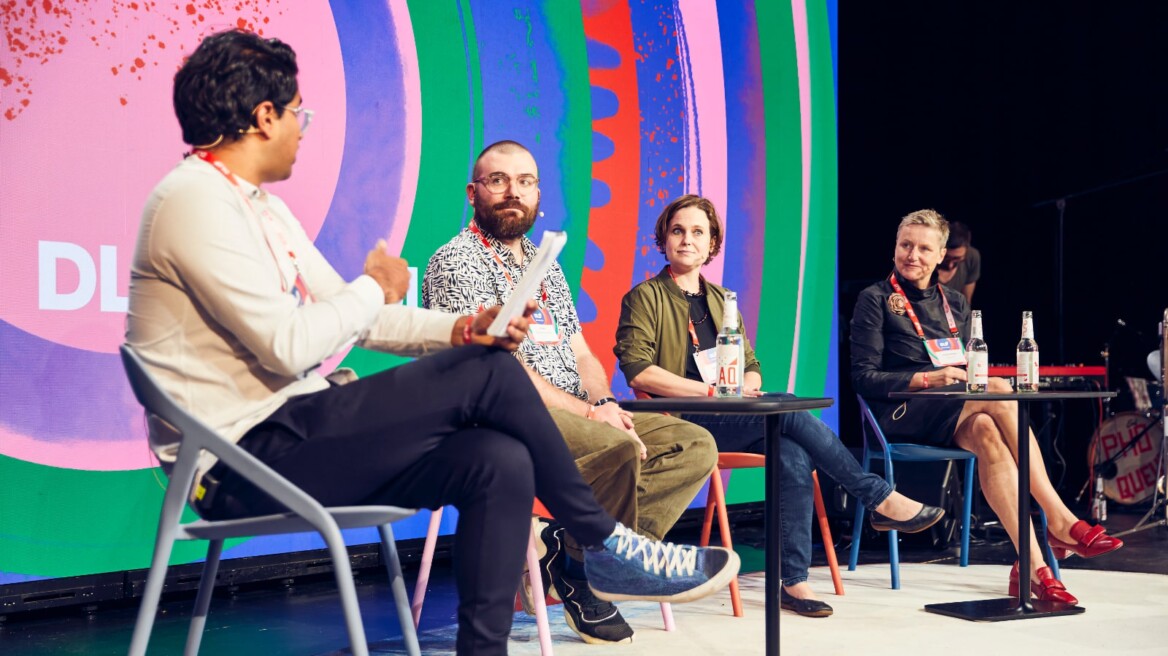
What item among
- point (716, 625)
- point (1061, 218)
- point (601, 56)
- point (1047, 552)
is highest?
point (601, 56)

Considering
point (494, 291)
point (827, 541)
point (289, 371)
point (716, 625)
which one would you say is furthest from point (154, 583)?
point (827, 541)

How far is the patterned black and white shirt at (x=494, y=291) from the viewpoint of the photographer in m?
2.79

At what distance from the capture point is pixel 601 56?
4.58 meters

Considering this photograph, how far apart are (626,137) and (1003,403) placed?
6.18ft

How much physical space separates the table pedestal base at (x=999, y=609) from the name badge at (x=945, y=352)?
2.81ft

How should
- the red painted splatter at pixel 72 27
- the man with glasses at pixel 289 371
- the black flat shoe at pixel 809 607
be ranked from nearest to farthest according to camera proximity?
1. the man with glasses at pixel 289 371
2. the red painted splatter at pixel 72 27
3. the black flat shoe at pixel 809 607

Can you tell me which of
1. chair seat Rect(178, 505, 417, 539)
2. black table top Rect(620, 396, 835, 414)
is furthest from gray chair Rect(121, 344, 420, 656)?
black table top Rect(620, 396, 835, 414)

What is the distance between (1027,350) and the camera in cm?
331

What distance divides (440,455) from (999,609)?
2182 mm

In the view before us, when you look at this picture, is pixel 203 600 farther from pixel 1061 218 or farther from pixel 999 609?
pixel 1061 218

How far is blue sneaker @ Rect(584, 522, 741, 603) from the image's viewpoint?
2.00 m

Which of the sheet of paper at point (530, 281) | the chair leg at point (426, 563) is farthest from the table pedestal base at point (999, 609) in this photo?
the sheet of paper at point (530, 281)

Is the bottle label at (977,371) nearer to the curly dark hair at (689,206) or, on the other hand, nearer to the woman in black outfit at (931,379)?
the woman in black outfit at (931,379)

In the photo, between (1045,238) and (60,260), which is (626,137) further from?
(1045,238)
